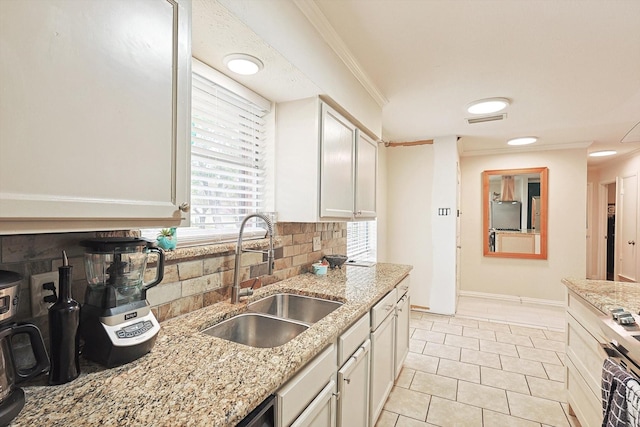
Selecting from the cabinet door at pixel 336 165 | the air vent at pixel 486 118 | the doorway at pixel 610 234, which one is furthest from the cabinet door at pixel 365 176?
the doorway at pixel 610 234

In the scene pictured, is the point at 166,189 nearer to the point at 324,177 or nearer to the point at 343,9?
the point at 324,177

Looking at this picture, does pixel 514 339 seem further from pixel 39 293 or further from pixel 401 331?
pixel 39 293

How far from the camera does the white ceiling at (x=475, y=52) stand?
157cm

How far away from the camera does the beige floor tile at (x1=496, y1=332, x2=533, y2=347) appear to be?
335 cm

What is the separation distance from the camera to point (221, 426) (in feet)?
2.31

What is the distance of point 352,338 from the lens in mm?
1505

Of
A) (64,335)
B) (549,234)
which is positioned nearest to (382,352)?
(64,335)

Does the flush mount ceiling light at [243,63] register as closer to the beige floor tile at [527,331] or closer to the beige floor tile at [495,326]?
the beige floor tile at [495,326]

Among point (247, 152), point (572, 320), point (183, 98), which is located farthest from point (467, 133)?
point (183, 98)

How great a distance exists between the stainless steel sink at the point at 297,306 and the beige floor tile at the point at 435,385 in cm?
130

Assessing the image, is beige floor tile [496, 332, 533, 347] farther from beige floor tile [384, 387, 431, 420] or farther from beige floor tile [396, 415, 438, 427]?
beige floor tile [396, 415, 438, 427]

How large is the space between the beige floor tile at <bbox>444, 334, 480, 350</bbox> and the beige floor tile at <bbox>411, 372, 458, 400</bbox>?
30.2 inches

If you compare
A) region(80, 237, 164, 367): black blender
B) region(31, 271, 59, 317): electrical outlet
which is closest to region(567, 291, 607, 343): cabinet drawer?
region(80, 237, 164, 367): black blender

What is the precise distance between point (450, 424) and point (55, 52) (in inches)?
105
